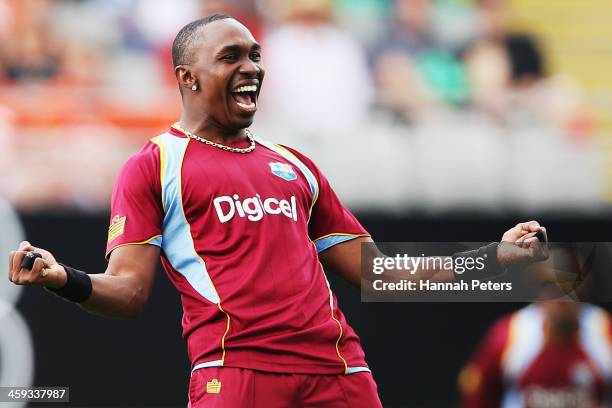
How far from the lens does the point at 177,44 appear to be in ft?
15.1

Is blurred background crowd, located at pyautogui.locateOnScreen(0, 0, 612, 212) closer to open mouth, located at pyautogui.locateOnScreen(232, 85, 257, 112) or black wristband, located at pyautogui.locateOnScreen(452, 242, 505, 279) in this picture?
black wristband, located at pyautogui.locateOnScreen(452, 242, 505, 279)

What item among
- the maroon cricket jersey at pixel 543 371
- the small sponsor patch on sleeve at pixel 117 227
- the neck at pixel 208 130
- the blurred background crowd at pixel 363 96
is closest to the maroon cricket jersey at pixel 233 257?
the small sponsor patch on sleeve at pixel 117 227

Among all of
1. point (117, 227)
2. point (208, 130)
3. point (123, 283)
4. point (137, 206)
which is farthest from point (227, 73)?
point (123, 283)

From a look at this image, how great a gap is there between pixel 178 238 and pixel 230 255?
22 cm

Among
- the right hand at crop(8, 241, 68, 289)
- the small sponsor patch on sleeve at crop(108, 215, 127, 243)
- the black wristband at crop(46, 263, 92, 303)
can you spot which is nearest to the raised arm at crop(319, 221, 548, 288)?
the small sponsor patch on sleeve at crop(108, 215, 127, 243)

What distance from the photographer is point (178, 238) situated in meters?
4.22

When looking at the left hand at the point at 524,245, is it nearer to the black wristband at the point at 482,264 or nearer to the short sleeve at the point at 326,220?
the black wristband at the point at 482,264

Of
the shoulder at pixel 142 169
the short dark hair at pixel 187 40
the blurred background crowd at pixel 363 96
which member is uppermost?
the blurred background crowd at pixel 363 96

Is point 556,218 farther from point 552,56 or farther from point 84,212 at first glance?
point 84,212

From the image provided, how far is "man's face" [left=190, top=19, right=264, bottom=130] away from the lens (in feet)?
14.4

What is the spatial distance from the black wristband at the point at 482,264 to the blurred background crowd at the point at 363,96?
3.97m

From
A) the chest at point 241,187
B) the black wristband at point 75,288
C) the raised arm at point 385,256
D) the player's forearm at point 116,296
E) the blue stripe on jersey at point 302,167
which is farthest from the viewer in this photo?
the blue stripe on jersey at point 302,167

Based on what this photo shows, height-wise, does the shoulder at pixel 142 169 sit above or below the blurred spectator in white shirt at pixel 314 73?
below

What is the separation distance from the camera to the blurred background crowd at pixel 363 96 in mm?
8680
